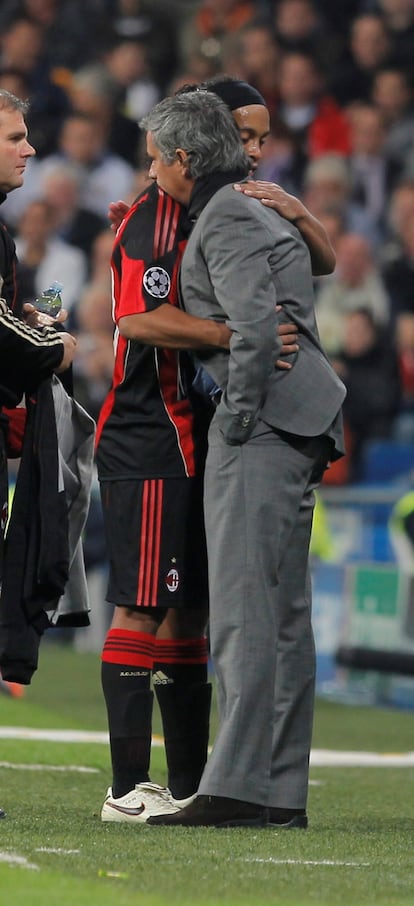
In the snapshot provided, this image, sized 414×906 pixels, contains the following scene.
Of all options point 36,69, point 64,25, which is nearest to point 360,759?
point 36,69

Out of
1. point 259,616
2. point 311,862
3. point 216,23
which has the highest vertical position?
point 216,23

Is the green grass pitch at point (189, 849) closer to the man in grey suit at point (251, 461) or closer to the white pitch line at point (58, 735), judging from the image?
the man in grey suit at point (251, 461)

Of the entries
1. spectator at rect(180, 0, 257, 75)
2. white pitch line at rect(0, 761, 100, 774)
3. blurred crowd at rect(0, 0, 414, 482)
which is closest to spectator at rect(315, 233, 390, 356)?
blurred crowd at rect(0, 0, 414, 482)

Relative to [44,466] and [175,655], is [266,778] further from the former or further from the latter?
[44,466]

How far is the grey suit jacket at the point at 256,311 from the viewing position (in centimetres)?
438

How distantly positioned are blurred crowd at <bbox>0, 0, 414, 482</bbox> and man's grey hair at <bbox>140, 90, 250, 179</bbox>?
7.06 meters

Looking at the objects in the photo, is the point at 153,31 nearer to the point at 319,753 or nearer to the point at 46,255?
the point at 46,255

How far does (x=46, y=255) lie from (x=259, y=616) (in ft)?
30.6

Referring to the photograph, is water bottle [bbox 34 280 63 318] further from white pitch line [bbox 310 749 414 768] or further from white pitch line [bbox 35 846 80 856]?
white pitch line [bbox 310 749 414 768]

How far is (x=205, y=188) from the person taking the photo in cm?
457

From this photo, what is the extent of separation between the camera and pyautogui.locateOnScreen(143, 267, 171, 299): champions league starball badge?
4520 mm

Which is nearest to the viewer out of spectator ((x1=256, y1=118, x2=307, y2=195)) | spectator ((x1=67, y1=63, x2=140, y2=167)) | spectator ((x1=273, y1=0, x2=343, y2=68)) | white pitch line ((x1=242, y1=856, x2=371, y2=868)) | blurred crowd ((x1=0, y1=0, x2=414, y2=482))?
white pitch line ((x1=242, y1=856, x2=371, y2=868))

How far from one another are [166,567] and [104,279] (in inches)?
333

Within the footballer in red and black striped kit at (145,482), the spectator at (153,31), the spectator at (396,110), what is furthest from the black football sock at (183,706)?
the spectator at (153,31)
